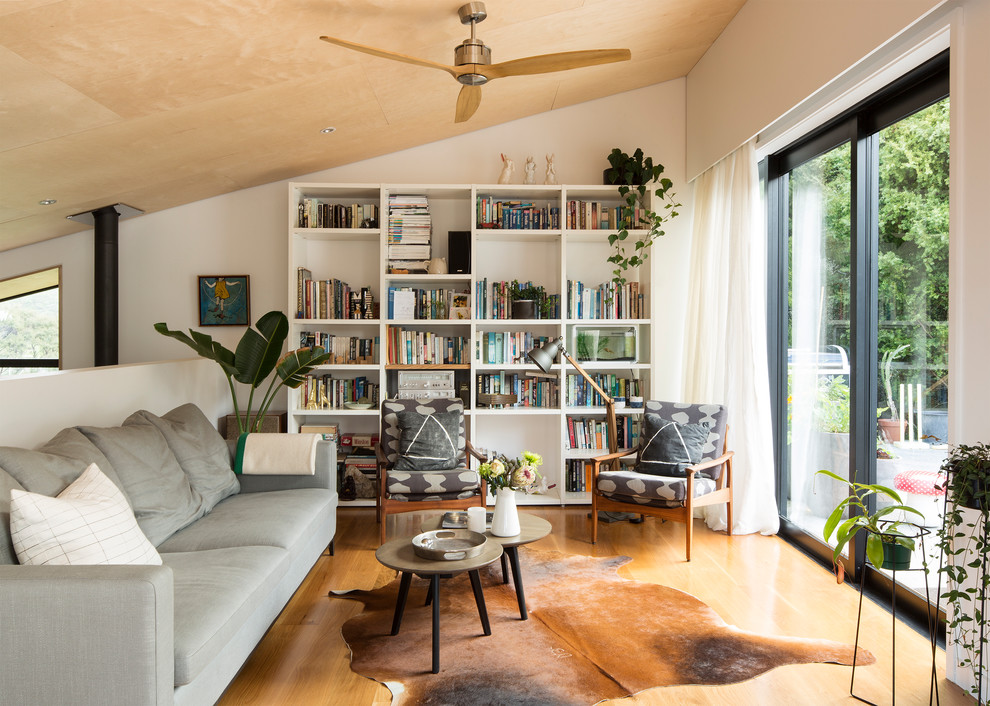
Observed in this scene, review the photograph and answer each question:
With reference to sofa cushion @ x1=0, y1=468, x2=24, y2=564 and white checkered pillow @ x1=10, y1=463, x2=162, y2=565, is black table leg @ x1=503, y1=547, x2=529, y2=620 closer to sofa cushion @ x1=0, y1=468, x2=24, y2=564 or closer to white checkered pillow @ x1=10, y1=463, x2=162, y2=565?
white checkered pillow @ x1=10, y1=463, x2=162, y2=565

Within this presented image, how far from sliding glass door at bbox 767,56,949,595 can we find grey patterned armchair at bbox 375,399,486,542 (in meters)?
2.00

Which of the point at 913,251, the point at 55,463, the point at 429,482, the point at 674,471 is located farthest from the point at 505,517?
the point at 913,251

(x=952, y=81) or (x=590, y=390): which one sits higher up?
(x=952, y=81)

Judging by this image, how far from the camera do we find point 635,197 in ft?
16.5

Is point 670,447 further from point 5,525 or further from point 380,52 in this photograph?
point 5,525

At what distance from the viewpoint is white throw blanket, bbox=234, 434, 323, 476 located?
3.77 metres

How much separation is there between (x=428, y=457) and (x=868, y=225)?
2.84 metres

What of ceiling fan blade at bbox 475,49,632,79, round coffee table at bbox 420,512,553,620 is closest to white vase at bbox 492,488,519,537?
round coffee table at bbox 420,512,553,620

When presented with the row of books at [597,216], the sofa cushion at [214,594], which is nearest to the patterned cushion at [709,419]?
the row of books at [597,216]

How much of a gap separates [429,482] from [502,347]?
1426 mm

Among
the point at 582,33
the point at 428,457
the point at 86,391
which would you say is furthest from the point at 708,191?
the point at 86,391

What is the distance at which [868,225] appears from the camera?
354 centimetres

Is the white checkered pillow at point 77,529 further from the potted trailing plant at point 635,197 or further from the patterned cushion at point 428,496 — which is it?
the potted trailing plant at point 635,197

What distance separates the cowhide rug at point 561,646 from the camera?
2508mm
